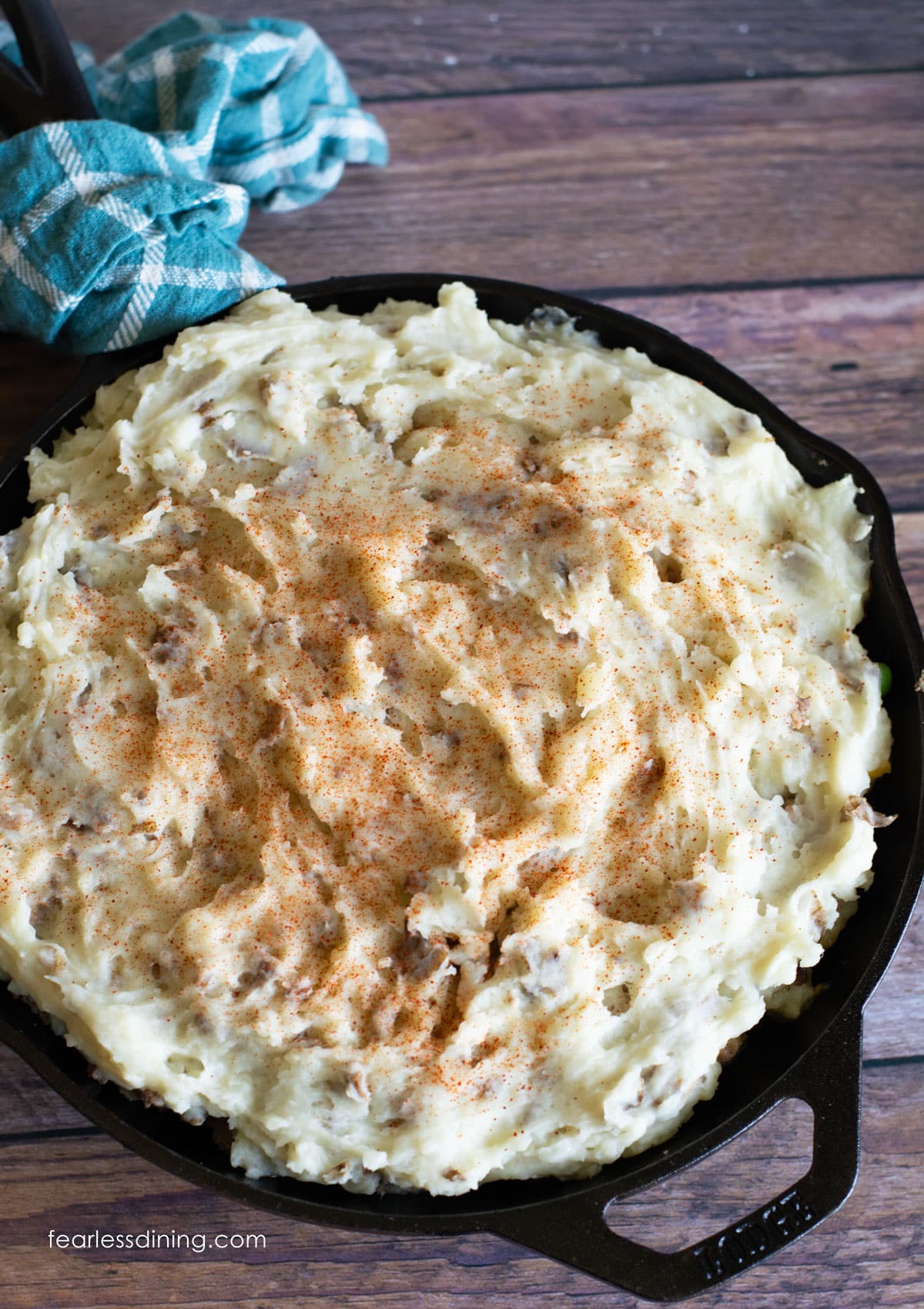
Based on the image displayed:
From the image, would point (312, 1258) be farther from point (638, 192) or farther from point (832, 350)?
point (638, 192)

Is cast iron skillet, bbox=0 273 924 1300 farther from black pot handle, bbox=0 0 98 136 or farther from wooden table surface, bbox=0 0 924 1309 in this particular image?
black pot handle, bbox=0 0 98 136

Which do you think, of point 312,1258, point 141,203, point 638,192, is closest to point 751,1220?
point 312,1258

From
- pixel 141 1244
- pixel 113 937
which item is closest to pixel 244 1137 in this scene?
pixel 113 937

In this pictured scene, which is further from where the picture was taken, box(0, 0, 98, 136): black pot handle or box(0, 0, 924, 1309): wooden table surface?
box(0, 0, 924, 1309): wooden table surface

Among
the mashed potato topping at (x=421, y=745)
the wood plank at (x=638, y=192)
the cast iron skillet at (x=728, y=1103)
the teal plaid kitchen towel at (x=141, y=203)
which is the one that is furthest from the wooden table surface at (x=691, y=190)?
the mashed potato topping at (x=421, y=745)

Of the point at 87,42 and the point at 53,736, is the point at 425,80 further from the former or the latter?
the point at 53,736

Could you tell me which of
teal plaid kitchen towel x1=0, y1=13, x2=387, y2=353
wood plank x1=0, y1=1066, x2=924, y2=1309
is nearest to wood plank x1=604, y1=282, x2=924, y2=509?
teal plaid kitchen towel x1=0, y1=13, x2=387, y2=353
